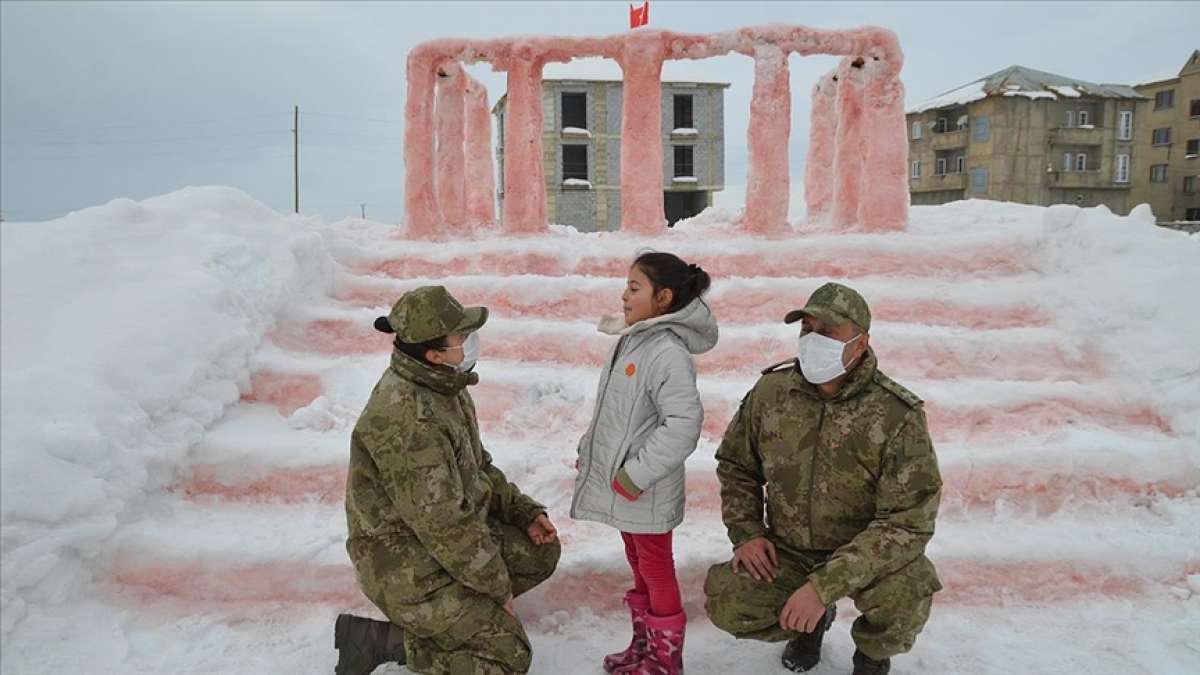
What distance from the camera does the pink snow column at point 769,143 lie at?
976 cm

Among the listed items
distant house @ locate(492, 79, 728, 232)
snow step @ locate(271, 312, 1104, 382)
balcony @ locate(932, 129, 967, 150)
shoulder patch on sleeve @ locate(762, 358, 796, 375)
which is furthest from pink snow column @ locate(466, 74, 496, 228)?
balcony @ locate(932, 129, 967, 150)

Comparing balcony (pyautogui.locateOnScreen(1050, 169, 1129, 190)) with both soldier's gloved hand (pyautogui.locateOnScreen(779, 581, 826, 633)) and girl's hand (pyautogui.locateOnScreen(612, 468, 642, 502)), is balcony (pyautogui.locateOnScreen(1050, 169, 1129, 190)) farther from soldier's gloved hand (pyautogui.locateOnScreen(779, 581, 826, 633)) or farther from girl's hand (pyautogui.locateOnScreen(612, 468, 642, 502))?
girl's hand (pyautogui.locateOnScreen(612, 468, 642, 502))

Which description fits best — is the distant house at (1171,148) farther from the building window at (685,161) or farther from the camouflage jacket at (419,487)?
the camouflage jacket at (419,487)

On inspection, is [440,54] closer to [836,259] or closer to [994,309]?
[836,259]

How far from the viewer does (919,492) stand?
110 inches

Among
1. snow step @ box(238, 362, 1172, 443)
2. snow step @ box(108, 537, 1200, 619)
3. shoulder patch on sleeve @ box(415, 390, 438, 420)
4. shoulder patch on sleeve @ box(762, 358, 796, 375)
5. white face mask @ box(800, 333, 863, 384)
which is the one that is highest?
white face mask @ box(800, 333, 863, 384)

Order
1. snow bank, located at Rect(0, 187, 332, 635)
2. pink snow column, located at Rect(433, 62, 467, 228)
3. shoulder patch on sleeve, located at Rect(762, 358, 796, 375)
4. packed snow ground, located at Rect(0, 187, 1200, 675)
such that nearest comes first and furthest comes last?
1. shoulder patch on sleeve, located at Rect(762, 358, 796, 375)
2. packed snow ground, located at Rect(0, 187, 1200, 675)
3. snow bank, located at Rect(0, 187, 332, 635)
4. pink snow column, located at Rect(433, 62, 467, 228)

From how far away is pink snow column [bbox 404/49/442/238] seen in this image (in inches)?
403

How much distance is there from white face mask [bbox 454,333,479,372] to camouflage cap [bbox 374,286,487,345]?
111 millimetres

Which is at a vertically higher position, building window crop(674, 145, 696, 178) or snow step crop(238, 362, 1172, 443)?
building window crop(674, 145, 696, 178)

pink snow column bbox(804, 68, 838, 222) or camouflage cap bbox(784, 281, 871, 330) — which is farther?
pink snow column bbox(804, 68, 838, 222)

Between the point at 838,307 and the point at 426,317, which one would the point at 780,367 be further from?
the point at 426,317

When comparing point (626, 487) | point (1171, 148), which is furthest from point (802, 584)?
point (1171, 148)

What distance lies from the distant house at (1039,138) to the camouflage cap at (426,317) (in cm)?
2837
